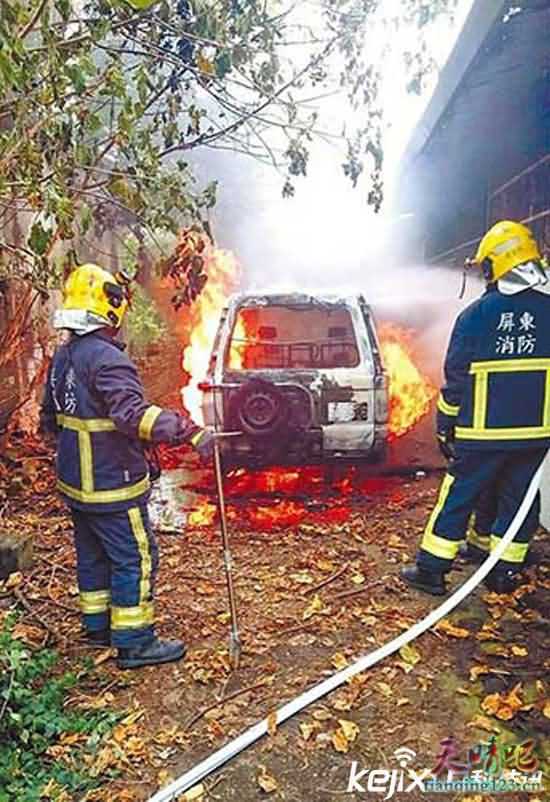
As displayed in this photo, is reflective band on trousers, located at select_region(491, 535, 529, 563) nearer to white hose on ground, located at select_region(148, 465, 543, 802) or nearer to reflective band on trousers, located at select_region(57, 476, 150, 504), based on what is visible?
white hose on ground, located at select_region(148, 465, 543, 802)

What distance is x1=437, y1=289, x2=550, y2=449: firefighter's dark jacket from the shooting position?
399 centimetres

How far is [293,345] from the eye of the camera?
6.79 metres

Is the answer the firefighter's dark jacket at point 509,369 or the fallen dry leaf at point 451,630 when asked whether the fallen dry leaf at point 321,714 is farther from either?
the firefighter's dark jacket at point 509,369

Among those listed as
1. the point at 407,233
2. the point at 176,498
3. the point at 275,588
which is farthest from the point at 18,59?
the point at 407,233

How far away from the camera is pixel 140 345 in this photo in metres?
15.2

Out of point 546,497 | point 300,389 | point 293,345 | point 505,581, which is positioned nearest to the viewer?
point 505,581

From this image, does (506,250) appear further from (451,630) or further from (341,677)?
(341,677)

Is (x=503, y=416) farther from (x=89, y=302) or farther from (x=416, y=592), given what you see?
(x=89, y=302)

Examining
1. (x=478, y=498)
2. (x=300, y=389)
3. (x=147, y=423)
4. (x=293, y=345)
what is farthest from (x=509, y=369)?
(x=293, y=345)

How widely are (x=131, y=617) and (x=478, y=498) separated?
7.28ft

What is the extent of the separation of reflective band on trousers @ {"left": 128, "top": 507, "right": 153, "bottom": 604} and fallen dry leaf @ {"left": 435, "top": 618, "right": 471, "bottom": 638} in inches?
65.5

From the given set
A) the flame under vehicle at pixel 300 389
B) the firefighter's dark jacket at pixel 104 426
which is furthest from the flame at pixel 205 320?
the firefighter's dark jacket at pixel 104 426

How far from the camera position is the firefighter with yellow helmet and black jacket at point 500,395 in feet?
13.1

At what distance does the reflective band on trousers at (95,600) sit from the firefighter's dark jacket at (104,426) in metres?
0.52
